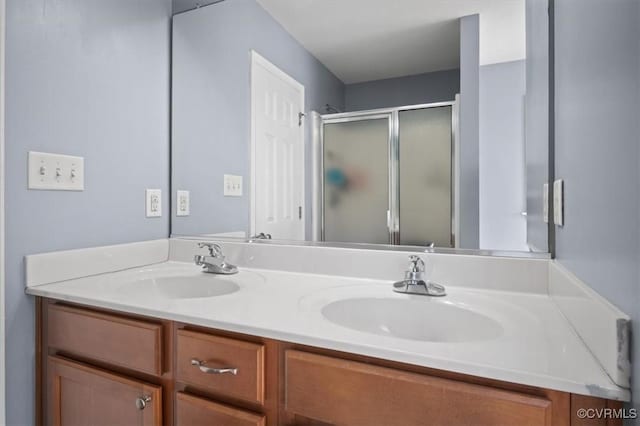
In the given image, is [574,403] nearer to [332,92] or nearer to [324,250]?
[324,250]

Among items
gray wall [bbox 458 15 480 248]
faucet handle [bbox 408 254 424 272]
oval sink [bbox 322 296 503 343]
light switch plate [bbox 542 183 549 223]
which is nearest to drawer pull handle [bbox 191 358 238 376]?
oval sink [bbox 322 296 503 343]

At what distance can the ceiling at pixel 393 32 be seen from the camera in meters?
1.03

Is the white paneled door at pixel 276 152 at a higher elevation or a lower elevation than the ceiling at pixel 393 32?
lower

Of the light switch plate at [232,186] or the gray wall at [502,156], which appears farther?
the light switch plate at [232,186]

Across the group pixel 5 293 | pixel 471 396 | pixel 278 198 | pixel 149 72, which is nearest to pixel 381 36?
pixel 278 198

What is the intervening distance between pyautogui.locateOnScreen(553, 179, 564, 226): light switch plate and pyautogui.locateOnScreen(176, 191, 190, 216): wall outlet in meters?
1.35

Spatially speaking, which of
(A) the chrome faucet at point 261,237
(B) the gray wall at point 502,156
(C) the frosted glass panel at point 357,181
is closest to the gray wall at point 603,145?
(B) the gray wall at point 502,156

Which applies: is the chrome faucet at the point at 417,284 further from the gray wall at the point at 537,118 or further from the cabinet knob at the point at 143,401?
the cabinet knob at the point at 143,401

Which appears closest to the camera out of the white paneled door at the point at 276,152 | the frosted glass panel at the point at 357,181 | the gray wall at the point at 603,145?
the gray wall at the point at 603,145

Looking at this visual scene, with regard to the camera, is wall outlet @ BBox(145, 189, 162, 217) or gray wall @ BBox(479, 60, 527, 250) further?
wall outlet @ BBox(145, 189, 162, 217)

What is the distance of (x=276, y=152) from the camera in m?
1.38

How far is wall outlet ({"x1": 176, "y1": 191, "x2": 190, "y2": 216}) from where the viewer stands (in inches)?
60.8

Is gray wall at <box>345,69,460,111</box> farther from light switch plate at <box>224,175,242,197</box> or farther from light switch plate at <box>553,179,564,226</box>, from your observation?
light switch plate at <box>224,175,242,197</box>

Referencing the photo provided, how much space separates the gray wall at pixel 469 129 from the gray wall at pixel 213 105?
0.72m
